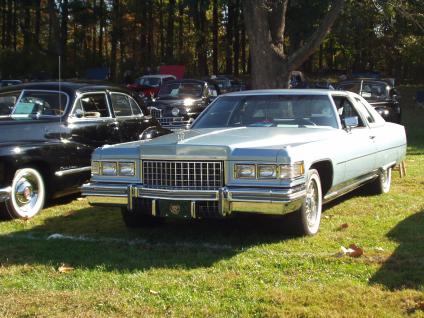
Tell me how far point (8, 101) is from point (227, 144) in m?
4.14

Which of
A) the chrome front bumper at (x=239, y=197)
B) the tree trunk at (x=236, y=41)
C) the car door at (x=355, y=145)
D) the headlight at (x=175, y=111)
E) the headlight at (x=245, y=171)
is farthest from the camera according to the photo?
the tree trunk at (x=236, y=41)

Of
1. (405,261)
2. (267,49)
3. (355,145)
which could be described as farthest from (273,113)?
(267,49)

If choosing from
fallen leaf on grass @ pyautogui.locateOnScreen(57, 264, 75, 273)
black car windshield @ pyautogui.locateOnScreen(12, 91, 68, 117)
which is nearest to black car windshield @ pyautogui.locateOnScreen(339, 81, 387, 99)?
black car windshield @ pyautogui.locateOnScreen(12, 91, 68, 117)

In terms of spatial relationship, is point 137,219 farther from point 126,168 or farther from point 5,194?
point 5,194

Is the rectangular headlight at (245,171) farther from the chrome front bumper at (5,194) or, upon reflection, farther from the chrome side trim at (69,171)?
the chrome side trim at (69,171)

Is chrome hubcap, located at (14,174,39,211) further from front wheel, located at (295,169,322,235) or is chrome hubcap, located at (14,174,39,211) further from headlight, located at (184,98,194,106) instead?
headlight, located at (184,98,194,106)

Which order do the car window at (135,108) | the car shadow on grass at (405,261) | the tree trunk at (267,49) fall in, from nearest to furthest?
1. the car shadow on grass at (405,261)
2. the car window at (135,108)
3. the tree trunk at (267,49)

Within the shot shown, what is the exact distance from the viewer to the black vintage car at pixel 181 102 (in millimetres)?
15695

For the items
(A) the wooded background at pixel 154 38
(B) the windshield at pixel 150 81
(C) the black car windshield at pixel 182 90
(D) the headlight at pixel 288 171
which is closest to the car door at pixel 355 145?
(D) the headlight at pixel 288 171

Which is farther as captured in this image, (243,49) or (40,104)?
(243,49)

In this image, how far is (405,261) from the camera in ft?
17.6

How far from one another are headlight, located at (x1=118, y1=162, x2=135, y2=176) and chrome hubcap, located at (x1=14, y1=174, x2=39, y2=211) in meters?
1.94

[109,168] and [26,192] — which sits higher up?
[109,168]

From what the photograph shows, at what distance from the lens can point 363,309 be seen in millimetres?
4223
